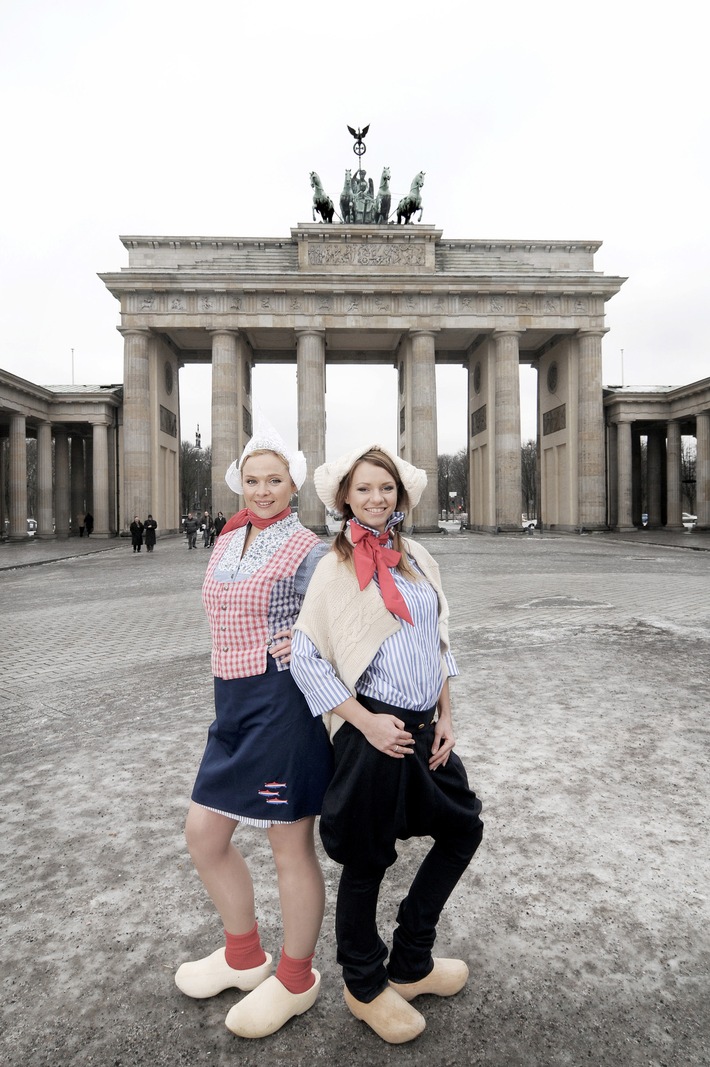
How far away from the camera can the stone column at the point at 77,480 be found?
49094 mm

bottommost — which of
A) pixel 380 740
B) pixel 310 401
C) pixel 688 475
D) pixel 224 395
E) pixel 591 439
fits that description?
pixel 380 740

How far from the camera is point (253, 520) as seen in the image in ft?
8.45

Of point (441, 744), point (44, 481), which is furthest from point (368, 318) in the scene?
point (441, 744)

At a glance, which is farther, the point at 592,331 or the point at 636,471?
the point at 636,471

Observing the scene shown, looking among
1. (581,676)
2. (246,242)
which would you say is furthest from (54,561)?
(246,242)

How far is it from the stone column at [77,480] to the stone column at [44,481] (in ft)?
24.9

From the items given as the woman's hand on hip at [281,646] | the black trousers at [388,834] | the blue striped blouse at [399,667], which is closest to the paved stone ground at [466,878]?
the black trousers at [388,834]

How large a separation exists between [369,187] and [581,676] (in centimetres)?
4447

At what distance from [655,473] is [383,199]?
27.0 m

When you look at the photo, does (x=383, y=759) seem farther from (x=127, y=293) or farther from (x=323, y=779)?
(x=127, y=293)

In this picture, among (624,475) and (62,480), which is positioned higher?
(62,480)

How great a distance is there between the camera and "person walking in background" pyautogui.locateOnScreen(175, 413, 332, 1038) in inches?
89.2

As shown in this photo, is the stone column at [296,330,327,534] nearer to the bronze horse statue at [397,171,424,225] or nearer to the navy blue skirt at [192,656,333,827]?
the bronze horse statue at [397,171,424,225]

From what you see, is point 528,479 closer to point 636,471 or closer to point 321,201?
point 636,471
